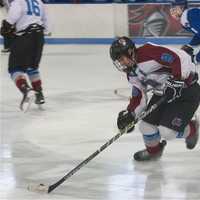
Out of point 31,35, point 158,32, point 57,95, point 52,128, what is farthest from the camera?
point 158,32

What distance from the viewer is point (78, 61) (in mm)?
7238

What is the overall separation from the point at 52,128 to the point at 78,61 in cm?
316

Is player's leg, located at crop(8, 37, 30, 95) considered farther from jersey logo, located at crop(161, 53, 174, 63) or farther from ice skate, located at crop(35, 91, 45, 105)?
jersey logo, located at crop(161, 53, 174, 63)

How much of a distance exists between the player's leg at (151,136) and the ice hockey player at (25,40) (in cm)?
152

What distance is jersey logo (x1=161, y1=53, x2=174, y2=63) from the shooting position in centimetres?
302

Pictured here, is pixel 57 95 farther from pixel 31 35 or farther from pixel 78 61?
pixel 78 61

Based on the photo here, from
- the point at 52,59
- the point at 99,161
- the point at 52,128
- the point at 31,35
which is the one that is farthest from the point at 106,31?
the point at 99,161

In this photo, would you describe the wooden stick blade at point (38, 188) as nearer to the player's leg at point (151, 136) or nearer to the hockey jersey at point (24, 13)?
the player's leg at point (151, 136)

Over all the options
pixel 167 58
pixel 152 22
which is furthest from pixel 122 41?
pixel 152 22

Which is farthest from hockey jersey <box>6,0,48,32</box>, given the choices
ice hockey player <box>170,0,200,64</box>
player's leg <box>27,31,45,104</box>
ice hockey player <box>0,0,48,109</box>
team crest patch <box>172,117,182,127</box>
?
team crest patch <box>172,117,182,127</box>

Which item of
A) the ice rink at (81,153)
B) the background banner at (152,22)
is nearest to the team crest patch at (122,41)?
the ice rink at (81,153)

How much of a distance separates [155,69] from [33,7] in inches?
70.3

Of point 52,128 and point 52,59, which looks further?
point 52,59

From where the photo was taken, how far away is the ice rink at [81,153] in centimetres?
285
